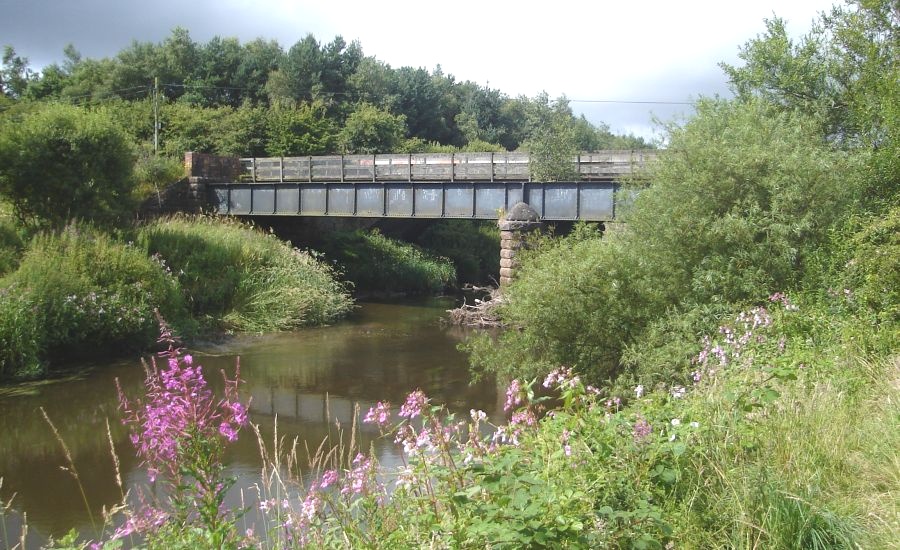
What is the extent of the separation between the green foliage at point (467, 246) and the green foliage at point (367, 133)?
10309 millimetres

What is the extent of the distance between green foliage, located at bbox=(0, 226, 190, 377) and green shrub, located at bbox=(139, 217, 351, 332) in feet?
5.09

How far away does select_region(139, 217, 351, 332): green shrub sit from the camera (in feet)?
71.9

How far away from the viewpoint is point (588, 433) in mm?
4527

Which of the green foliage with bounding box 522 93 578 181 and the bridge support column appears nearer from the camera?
the bridge support column

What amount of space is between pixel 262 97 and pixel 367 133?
10.1 m

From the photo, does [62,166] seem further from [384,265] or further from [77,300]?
[384,265]

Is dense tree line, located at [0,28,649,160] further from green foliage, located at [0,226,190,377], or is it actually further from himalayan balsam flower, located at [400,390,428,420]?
himalayan balsam flower, located at [400,390,428,420]

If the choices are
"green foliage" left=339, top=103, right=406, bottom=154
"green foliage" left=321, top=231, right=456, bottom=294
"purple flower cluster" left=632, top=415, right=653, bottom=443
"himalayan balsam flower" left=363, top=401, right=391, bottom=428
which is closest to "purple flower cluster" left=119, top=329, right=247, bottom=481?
"himalayan balsam flower" left=363, top=401, right=391, bottom=428

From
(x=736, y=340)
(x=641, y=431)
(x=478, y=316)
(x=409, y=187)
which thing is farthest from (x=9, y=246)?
(x=641, y=431)

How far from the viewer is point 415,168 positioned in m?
31.6

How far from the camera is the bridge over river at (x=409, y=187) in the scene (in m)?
23.1

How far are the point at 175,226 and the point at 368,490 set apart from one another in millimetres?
22252

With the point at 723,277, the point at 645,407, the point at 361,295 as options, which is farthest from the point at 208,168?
the point at 645,407

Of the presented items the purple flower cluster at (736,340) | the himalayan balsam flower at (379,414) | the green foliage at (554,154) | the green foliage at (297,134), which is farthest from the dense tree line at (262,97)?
the himalayan balsam flower at (379,414)
